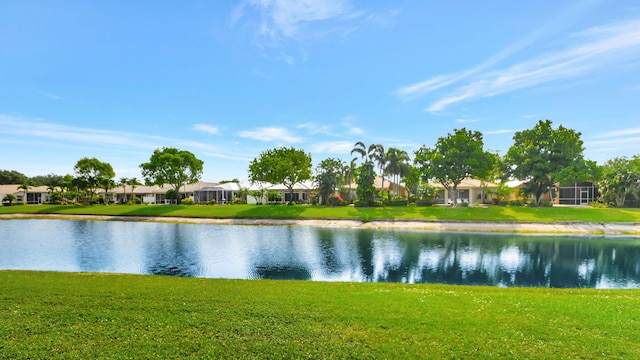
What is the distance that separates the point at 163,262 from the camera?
74.7ft

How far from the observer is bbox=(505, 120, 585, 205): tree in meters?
53.5

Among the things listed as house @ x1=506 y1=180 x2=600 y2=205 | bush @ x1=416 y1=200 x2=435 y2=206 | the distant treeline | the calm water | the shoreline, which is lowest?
the calm water

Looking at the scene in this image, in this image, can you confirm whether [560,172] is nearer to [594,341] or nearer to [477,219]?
[477,219]

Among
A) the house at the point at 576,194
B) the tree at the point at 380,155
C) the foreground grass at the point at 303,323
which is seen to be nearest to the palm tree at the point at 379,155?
the tree at the point at 380,155

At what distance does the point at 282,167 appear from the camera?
6369 centimetres

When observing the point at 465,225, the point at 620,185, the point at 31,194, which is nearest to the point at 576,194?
the point at 620,185

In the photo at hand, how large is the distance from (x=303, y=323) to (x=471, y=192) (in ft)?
224

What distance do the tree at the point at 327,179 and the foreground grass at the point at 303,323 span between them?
50.5 meters

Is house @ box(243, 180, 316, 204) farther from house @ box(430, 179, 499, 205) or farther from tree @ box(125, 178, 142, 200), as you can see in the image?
tree @ box(125, 178, 142, 200)

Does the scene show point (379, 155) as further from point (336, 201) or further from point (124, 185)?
point (124, 185)

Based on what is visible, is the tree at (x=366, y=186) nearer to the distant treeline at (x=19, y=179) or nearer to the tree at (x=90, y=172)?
the tree at (x=90, y=172)

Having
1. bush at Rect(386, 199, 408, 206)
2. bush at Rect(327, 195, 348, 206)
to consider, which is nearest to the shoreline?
bush at Rect(386, 199, 408, 206)

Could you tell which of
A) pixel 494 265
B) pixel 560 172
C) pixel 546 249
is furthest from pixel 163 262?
pixel 560 172

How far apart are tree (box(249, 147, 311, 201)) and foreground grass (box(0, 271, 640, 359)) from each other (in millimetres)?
51719
